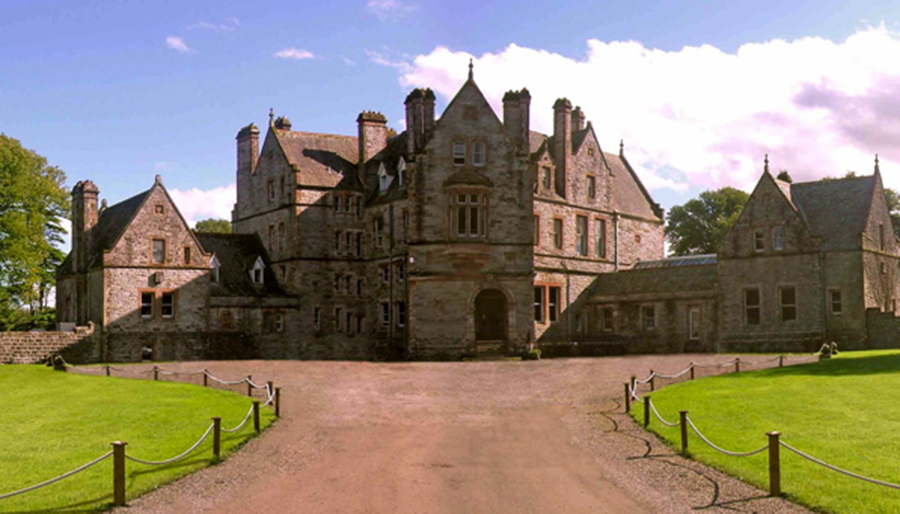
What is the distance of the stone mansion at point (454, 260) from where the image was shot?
172 ft

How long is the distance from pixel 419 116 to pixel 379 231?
909cm

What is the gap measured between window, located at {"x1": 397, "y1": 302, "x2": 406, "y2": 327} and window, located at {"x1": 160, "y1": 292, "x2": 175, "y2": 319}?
13.5 m

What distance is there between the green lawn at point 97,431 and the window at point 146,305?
16.1 m

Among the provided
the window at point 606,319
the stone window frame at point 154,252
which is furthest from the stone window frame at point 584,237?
the stone window frame at point 154,252

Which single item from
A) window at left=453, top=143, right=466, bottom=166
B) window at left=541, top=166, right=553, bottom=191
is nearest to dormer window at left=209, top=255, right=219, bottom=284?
window at left=453, top=143, right=466, bottom=166

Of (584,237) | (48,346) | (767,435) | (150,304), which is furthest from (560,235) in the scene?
(767,435)

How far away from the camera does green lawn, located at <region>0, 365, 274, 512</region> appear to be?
→ 18.7 metres

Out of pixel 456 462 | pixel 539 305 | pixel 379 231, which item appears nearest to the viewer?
pixel 456 462

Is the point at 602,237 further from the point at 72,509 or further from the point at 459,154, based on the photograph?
the point at 72,509

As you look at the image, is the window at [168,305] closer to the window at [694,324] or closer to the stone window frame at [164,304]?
the stone window frame at [164,304]

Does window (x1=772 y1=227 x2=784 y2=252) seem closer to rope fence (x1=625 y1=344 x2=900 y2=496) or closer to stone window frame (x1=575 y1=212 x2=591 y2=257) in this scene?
rope fence (x1=625 y1=344 x2=900 y2=496)

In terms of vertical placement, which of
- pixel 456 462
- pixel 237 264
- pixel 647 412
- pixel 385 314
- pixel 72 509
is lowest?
pixel 72 509

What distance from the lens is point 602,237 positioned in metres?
65.2

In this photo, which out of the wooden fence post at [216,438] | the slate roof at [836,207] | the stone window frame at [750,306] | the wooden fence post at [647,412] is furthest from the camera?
the stone window frame at [750,306]
